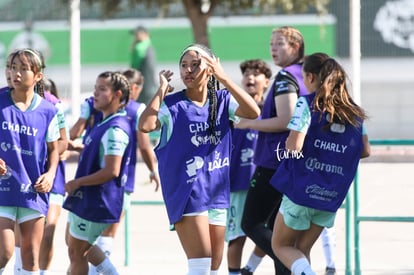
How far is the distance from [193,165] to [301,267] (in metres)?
Answer: 0.95

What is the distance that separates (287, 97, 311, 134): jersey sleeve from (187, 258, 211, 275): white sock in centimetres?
100

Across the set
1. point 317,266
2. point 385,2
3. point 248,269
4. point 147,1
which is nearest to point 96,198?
point 248,269

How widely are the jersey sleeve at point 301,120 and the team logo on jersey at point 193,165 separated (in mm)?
617

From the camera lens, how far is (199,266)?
6992 mm

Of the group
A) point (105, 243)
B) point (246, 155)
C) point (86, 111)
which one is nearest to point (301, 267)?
point (246, 155)

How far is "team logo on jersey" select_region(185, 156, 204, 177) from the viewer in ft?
23.3

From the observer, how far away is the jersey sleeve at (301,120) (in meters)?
7.16

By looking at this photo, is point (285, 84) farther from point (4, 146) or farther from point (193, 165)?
point (4, 146)

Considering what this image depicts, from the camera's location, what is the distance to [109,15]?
69.7ft

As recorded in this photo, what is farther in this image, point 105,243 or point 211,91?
point 105,243

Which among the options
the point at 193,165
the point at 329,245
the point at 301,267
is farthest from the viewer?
the point at 329,245

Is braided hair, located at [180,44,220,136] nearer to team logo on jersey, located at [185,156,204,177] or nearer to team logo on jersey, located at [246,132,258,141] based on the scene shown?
team logo on jersey, located at [185,156,204,177]

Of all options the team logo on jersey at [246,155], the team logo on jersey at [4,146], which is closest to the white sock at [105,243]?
the team logo on jersey at [246,155]

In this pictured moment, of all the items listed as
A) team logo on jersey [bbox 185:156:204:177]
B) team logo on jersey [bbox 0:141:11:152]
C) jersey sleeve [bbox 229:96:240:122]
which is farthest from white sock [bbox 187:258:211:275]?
team logo on jersey [bbox 0:141:11:152]
